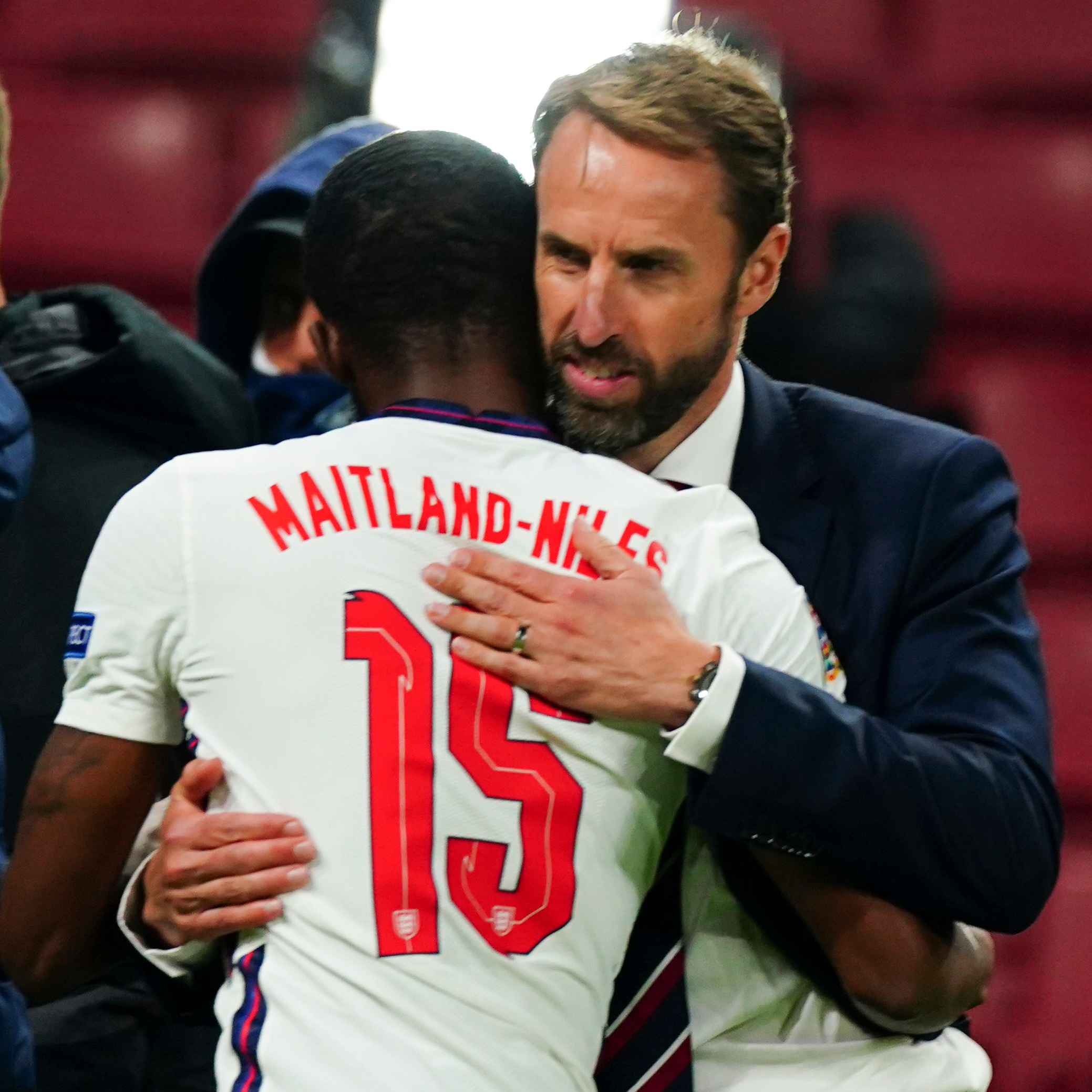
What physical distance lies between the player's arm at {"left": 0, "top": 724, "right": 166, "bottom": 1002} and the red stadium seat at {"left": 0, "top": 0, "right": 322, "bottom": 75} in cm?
246

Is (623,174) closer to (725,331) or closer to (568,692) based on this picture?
(725,331)

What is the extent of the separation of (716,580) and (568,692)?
6.4 inches

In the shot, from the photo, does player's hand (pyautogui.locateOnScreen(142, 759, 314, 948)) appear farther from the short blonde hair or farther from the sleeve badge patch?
the short blonde hair

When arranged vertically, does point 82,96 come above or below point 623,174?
below

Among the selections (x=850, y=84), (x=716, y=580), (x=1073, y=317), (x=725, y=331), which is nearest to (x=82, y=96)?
(x=850, y=84)

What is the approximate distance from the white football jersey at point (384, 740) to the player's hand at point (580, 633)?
2 centimetres

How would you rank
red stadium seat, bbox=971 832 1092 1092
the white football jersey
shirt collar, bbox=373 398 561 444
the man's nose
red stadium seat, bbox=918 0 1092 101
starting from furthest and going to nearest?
red stadium seat, bbox=918 0 1092 101 < red stadium seat, bbox=971 832 1092 1092 < the man's nose < shirt collar, bbox=373 398 561 444 < the white football jersey

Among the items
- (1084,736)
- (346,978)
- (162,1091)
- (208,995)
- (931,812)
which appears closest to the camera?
(346,978)

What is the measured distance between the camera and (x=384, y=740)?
1173 mm

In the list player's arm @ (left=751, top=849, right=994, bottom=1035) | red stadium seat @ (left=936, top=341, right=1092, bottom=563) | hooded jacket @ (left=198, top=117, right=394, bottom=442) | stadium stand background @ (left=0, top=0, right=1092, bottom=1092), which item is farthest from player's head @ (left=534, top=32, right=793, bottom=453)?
red stadium seat @ (left=936, top=341, right=1092, bottom=563)

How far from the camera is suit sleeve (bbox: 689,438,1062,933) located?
1244 mm

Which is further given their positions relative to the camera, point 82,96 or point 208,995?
point 82,96

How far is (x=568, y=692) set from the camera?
3.97ft

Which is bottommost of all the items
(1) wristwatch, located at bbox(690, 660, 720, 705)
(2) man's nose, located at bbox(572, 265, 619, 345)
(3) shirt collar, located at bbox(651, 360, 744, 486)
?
(1) wristwatch, located at bbox(690, 660, 720, 705)
